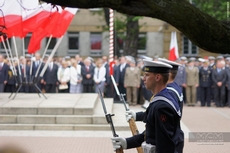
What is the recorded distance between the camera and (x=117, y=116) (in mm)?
15086

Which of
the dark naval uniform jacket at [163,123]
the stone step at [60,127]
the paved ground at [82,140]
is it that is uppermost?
the dark naval uniform jacket at [163,123]

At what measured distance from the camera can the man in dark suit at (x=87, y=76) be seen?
22.0 meters

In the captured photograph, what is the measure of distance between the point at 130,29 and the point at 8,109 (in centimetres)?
1567

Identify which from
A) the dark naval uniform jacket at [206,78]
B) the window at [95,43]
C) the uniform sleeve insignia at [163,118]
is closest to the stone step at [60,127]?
the uniform sleeve insignia at [163,118]

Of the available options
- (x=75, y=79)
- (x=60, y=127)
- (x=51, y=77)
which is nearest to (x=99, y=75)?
(x=75, y=79)

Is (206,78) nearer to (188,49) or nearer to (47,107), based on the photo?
(47,107)

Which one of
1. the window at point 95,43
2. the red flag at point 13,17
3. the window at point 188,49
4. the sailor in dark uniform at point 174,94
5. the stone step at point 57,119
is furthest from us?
the window at point 95,43

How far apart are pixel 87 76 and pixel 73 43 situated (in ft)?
54.7

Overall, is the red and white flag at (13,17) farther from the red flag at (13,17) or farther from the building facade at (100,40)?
the building facade at (100,40)

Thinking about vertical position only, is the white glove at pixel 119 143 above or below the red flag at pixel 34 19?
below

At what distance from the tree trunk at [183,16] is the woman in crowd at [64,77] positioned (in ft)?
56.3

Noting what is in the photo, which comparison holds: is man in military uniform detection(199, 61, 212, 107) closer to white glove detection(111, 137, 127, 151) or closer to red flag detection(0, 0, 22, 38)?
red flag detection(0, 0, 22, 38)

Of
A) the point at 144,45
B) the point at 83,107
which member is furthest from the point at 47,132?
the point at 144,45

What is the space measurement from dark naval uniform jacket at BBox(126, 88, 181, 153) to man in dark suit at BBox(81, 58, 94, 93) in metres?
17.4
